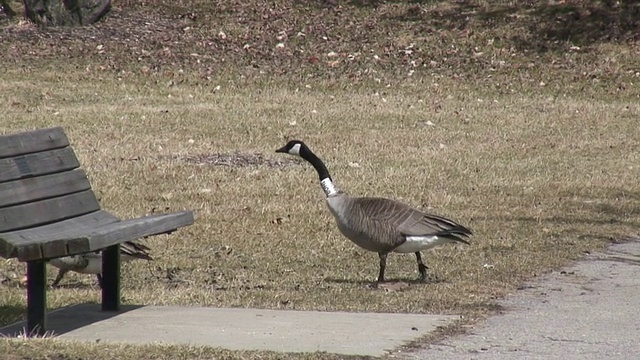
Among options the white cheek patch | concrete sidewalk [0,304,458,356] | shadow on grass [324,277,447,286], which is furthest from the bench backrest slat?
the white cheek patch

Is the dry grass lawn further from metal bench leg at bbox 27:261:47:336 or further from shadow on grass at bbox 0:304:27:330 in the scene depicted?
metal bench leg at bbox 27:261:47:336

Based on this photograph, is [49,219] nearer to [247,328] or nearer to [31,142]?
[31,142]

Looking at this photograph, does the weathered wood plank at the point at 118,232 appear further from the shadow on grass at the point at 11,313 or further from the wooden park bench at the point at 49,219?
the shadow on grass at the point at 11,313

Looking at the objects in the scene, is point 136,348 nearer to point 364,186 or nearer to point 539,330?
point 539,330

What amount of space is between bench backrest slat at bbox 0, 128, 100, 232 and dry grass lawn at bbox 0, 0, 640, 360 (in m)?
0.70

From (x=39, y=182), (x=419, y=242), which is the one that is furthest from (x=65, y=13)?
(x=39, y=182)

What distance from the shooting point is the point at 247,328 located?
6.82 meters

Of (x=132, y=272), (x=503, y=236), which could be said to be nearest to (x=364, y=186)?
(x=503, y=236)

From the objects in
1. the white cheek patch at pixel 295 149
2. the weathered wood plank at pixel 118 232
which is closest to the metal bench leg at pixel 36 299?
the weathered wood plank at pixel 118 232

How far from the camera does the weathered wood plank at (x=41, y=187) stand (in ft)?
22.2

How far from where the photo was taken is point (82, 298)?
26.2 feet

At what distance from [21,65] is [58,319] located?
14.5m

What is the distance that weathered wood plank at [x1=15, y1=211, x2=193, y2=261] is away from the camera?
6180 millimetres

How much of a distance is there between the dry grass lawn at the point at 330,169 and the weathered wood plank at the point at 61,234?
0.48 m
